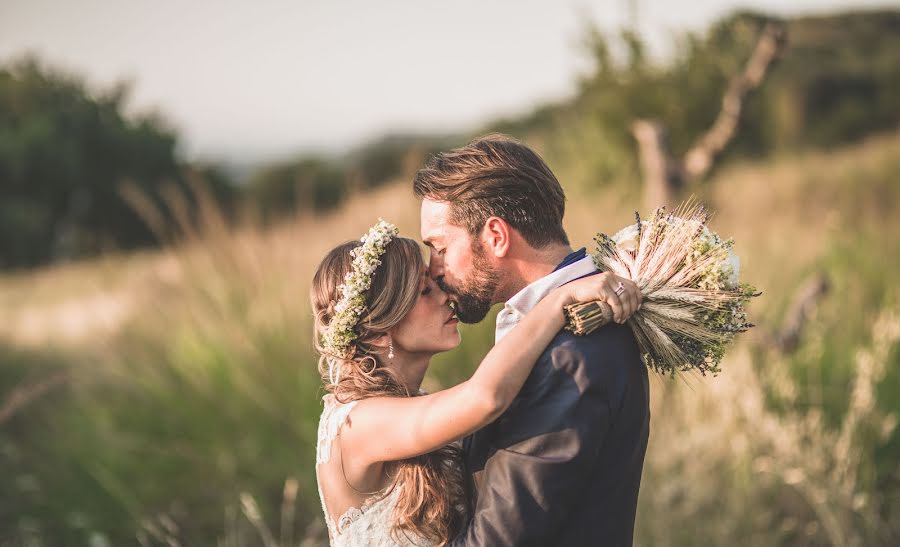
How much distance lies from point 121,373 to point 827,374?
5901 millimetres

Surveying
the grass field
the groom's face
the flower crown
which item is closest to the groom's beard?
the groom's face

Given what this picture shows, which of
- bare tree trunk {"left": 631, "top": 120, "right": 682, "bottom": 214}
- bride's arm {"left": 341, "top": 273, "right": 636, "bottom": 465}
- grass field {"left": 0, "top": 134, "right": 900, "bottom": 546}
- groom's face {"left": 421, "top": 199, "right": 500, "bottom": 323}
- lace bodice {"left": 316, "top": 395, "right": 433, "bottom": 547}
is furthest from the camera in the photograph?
bare tree trunk {"left": 631, "top": 120, "right": 682, "bottom": 214}

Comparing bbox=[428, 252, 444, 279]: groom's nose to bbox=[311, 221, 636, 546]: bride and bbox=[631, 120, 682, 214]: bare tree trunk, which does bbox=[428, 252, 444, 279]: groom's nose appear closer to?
bbox=[311, 221, 636, 546]: bride

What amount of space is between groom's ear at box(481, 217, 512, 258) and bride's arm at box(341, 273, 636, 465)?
27 cm

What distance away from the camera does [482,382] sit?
2.28 metres

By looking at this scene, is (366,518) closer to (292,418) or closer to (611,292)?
(611,292)

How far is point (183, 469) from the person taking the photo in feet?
22.0

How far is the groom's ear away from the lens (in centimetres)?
262

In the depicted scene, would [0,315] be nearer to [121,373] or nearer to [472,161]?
[121,373]

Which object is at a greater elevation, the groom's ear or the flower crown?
the groom's ear

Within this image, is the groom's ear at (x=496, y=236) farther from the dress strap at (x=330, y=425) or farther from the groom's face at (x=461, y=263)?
the dress strap at (x=330, y=425)

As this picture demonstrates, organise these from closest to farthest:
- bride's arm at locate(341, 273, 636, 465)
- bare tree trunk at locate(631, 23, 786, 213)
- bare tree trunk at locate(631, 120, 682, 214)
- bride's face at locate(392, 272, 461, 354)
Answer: bride's arm at locate(341, 273, 636, 465), bride's face at locate(392, 272, 461, 354), bare tree trunk at locate(631, 23, 786, 213), bare tree trunk at locate(631, 120, 682, 214)

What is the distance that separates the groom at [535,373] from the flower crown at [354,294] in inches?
7.6

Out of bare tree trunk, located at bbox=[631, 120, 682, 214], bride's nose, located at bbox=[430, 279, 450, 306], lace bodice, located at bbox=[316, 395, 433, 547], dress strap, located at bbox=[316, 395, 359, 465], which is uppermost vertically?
bare tree trunk, located at bbox=[631, 120, 682, 214]
